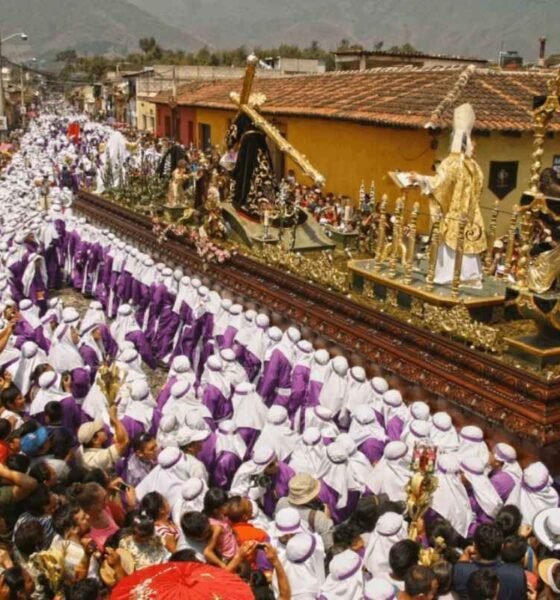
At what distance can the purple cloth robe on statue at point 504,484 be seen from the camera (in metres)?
5.86

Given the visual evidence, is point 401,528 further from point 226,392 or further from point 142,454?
point 226,392

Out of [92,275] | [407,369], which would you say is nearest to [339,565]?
[407,369]

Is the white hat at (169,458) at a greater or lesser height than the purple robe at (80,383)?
greater

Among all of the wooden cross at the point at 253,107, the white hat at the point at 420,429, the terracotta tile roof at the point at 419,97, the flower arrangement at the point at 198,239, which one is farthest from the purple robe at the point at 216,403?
the terracotta tile roof at the point at 419,97

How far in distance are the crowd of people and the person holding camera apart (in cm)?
1

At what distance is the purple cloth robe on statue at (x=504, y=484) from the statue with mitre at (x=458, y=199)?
416 cm

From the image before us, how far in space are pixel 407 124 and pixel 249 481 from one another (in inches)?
414

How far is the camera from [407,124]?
48.3 feet

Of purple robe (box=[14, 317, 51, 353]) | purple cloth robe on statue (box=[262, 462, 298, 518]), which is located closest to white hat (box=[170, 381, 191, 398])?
purple cloth robe on statue (box=[262, 462, 298, 518])

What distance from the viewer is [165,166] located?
1958 centimetres

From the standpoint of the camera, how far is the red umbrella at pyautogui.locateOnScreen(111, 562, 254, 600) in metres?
3.59

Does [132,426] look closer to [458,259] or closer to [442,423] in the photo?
[442,423]

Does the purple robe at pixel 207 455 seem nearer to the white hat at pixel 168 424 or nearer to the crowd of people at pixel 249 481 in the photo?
the crowd of people at pixel 249 481

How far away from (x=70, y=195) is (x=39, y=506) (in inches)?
A: 678
